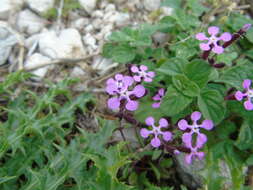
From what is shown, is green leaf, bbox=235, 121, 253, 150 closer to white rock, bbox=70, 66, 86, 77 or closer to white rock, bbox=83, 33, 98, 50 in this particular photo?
white rock, bbox=70, 66, 86, 77

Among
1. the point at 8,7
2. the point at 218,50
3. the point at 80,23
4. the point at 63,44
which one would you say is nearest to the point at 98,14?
the point at 80,23

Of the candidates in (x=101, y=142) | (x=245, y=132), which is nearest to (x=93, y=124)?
(x=101, y=142)

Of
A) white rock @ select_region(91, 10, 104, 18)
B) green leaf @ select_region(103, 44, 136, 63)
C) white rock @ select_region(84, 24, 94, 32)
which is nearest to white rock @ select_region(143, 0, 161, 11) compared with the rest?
white rock @ select_region(91, 10, 104, 18)

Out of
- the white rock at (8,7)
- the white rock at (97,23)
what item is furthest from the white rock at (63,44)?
the white rock at (8,7)

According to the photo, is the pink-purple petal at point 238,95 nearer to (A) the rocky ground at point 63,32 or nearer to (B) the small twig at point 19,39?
(A) the rocky ground at point 63,32

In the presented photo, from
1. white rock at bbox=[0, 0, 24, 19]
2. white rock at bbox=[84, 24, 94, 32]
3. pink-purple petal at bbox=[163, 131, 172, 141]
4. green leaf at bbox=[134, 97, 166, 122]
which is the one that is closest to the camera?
pink-purple petal at bbox=[163, 131, 172, 141]

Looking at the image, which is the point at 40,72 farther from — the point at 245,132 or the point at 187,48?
the point at 245,132
